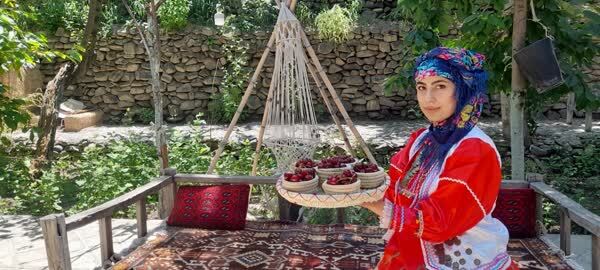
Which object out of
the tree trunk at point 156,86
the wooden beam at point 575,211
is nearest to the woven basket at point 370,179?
the wooden beam at point 575,211

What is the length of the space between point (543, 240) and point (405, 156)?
1646mm

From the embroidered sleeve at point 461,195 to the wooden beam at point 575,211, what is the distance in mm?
1072

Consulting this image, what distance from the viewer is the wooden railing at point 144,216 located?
2.45 meters

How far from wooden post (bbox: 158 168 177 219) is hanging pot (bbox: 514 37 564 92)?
2.37 metres

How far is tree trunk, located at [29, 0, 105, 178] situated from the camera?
5.56 meters

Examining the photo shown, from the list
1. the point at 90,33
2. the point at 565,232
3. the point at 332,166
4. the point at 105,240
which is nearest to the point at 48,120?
the point at 90,33

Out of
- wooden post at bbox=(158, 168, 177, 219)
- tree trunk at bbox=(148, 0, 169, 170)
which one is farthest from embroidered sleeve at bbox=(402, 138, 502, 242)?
tree trunk at bbox=(148, 0, 169, 170)

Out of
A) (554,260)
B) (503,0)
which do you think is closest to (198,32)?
(503,0)

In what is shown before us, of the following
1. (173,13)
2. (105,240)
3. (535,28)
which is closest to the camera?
(105,240)

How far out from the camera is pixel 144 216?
334 cm

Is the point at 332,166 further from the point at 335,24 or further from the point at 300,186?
the point at 335,24

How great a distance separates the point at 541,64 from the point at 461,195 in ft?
6.35

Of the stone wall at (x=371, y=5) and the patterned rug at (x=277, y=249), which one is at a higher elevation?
the stone wall at (x=371, y=5)

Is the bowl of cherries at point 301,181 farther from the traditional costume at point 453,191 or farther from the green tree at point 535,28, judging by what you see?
the green tree at point 535,28
